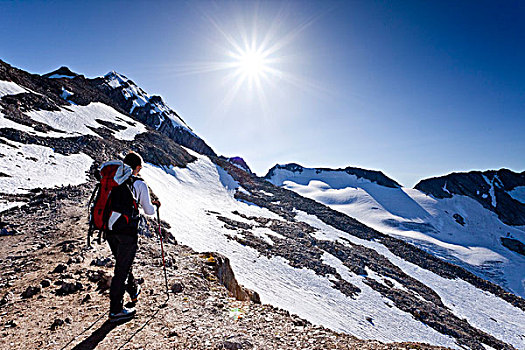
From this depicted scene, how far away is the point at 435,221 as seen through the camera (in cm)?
10262

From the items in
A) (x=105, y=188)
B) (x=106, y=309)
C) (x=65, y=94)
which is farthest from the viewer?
(x=65, y=94)

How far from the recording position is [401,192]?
127m

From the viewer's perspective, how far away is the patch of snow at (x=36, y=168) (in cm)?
1594

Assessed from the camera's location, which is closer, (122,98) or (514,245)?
(514,245)

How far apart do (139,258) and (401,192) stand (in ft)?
465

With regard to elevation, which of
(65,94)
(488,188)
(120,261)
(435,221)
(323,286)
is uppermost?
(488,188)

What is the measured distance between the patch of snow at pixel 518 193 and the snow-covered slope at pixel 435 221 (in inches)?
1154

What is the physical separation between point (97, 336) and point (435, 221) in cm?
12603

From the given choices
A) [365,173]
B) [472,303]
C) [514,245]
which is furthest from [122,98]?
[514,245]

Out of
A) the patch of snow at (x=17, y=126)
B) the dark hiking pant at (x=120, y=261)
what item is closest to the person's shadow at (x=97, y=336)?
the dark hiking pant at (x=120, y=261)

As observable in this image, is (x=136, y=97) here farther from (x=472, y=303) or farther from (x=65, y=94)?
(x=472, y=303)

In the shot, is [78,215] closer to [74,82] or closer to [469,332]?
[469,332]

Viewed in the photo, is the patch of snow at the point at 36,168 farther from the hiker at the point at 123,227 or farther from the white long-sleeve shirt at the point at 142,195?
the white long-sleeve shirt at the point at 142,195

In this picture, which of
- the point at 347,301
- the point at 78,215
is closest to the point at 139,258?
the point at 78,215
